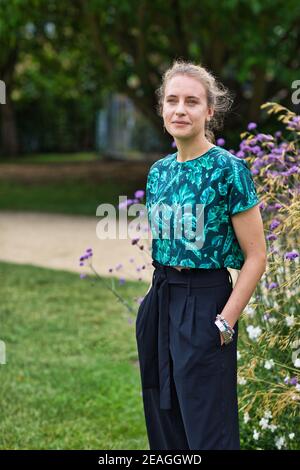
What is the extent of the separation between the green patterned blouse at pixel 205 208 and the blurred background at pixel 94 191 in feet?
2.55

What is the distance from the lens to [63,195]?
18484mm

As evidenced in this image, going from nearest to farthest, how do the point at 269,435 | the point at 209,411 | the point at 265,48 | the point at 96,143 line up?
the point at 209,411 < the point at 269,435 < the point at 265,48 < the point at 96,143

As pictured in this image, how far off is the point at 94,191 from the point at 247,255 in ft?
53.6

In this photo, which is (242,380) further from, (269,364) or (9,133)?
(9,133)

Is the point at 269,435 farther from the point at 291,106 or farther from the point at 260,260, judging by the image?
the point at 291,106

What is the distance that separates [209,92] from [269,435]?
1971 mm

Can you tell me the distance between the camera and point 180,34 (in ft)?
48.0

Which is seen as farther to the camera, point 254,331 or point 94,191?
point 94,191

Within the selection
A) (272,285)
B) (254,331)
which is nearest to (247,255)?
(272,285)

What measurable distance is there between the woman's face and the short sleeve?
0.19m

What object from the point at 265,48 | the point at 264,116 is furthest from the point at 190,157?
the point at 264,116

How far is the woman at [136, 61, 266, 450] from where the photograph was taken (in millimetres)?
2670

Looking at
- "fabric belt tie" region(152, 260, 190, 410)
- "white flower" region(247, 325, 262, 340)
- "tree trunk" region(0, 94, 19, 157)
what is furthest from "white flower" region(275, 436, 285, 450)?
"tree trunk" region(0, 94, 19, 157)

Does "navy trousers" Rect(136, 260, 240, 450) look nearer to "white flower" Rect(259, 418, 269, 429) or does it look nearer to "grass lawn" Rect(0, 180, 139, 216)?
"white flower" Rect(259, 418, 269, 429)
